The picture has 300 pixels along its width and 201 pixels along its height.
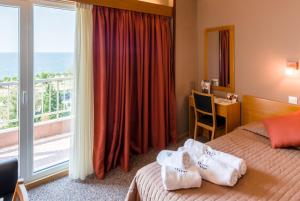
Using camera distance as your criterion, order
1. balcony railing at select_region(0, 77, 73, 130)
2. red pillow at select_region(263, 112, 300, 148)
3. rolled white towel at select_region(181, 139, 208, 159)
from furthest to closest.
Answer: balcony railing at select_region(0, 77, 73, 130)
red pillow at select_region(263, 112, 300, 148)
rolled white towel at select_region(181, 139, 208, 159)

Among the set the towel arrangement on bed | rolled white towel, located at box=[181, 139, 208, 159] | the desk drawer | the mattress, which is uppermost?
the desk drawer

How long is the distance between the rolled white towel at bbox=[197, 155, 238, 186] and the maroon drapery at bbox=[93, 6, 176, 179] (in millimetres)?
1338

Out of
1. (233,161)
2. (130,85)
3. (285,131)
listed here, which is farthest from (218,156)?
(130,85)

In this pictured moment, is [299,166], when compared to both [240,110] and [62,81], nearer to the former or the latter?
[240,110]

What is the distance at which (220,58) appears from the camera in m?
3.51

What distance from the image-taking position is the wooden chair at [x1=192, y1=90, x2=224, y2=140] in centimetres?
313

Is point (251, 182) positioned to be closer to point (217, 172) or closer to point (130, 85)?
point (217, 172)

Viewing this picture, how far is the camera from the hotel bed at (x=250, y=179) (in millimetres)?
1446

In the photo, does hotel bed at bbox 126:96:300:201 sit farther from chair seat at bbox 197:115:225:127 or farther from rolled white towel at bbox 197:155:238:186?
chair seat at bbox 197:115:225:127

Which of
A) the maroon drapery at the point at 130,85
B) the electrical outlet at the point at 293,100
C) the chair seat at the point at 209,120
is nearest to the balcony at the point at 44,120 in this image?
the maroon drapery at the point at 130,85

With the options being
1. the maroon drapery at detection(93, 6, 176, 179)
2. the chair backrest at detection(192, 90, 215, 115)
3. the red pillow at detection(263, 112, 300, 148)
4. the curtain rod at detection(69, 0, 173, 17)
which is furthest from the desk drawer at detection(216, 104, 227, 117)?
the curtain rod at detection(69, 0, 173, 17)

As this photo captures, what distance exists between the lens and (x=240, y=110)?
130 inches

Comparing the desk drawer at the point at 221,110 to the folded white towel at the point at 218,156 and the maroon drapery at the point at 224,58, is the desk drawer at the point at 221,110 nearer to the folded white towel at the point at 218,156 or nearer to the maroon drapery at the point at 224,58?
the maroon drapery at the point at 224,58

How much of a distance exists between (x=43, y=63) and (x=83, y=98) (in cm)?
58
